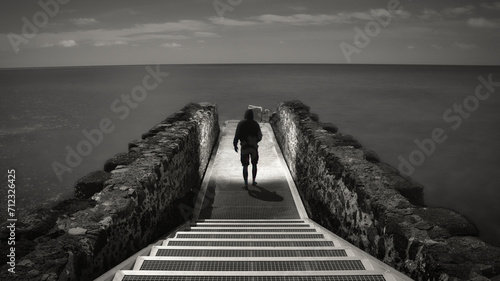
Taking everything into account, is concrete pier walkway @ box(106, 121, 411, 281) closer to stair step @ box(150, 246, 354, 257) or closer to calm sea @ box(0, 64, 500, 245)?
stair step @ box(150, 246, 354, 257)

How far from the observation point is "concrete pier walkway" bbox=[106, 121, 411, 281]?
9.25ft

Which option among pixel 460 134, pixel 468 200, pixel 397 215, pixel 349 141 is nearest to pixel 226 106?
pixel 460 134

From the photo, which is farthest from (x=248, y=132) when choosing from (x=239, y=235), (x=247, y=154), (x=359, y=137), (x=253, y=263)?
(x=359, y=137)

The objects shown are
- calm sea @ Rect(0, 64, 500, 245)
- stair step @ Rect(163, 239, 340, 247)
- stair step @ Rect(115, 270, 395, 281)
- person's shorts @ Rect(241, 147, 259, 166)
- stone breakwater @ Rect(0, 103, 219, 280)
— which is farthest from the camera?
calm sea @ Rect(0, 64, 500, 245)

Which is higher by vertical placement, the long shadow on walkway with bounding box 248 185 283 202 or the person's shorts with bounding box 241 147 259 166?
the person's shorts with bounding box 241 147 259 166

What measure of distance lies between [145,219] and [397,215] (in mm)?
3149

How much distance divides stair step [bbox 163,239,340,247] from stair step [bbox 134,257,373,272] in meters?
0.81

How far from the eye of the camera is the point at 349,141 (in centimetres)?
687

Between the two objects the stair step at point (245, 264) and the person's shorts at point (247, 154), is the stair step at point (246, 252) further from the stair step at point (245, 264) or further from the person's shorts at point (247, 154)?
the person's shorts at point (247, 154)

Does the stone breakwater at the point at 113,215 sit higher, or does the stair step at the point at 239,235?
the stone breakwater at the point at 113,215

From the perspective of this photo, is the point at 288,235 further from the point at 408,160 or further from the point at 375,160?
the point at 408,160

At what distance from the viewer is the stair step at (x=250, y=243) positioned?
4027 millimetres

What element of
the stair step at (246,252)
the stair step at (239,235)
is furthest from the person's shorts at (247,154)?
the stair step at (246,252)

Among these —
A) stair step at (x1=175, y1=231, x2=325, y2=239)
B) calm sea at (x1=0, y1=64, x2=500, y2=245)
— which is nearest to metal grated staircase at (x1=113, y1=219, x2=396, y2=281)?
stair step at (x1=175, y1=231, x2=325, y2=239)
